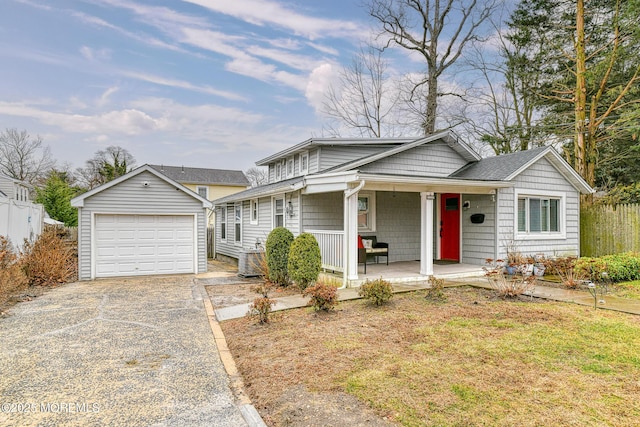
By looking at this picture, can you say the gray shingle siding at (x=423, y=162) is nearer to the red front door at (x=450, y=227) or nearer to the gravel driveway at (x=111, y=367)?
the red front door at (x=450, y=227)

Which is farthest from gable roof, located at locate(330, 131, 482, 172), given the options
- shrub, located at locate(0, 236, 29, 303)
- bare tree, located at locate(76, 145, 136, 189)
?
bare tree, located at locate(76, 145, 136, 189)

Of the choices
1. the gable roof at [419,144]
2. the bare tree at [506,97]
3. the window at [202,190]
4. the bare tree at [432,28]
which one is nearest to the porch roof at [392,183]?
the gable roof at [419,144]

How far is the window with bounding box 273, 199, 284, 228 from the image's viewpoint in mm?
12306

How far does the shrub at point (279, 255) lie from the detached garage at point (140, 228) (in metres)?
4.01

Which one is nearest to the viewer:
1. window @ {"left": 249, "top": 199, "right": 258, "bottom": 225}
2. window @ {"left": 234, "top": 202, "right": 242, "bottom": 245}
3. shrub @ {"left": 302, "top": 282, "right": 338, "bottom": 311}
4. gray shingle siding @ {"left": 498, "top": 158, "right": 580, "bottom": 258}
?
shrub @ {"left": 302, "top": 282, "right": 338, "bottom": 311}

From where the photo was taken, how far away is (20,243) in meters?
11.8

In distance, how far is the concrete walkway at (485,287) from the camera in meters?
6.93

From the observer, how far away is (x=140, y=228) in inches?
495

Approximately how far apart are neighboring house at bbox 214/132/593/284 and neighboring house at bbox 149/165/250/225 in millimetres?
23141

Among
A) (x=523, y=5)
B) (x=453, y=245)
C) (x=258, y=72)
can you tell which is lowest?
(x=453, y=245)

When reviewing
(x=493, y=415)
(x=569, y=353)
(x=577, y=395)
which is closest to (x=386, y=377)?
(x=493, y=415)

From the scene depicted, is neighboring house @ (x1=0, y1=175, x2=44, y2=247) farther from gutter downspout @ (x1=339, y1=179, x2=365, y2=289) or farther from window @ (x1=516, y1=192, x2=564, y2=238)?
window @ (x1=516, y1=192, x2=564, y2=238)

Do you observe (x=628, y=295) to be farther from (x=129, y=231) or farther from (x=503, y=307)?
(x=129, y=231)

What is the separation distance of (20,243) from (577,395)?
47.1ft
